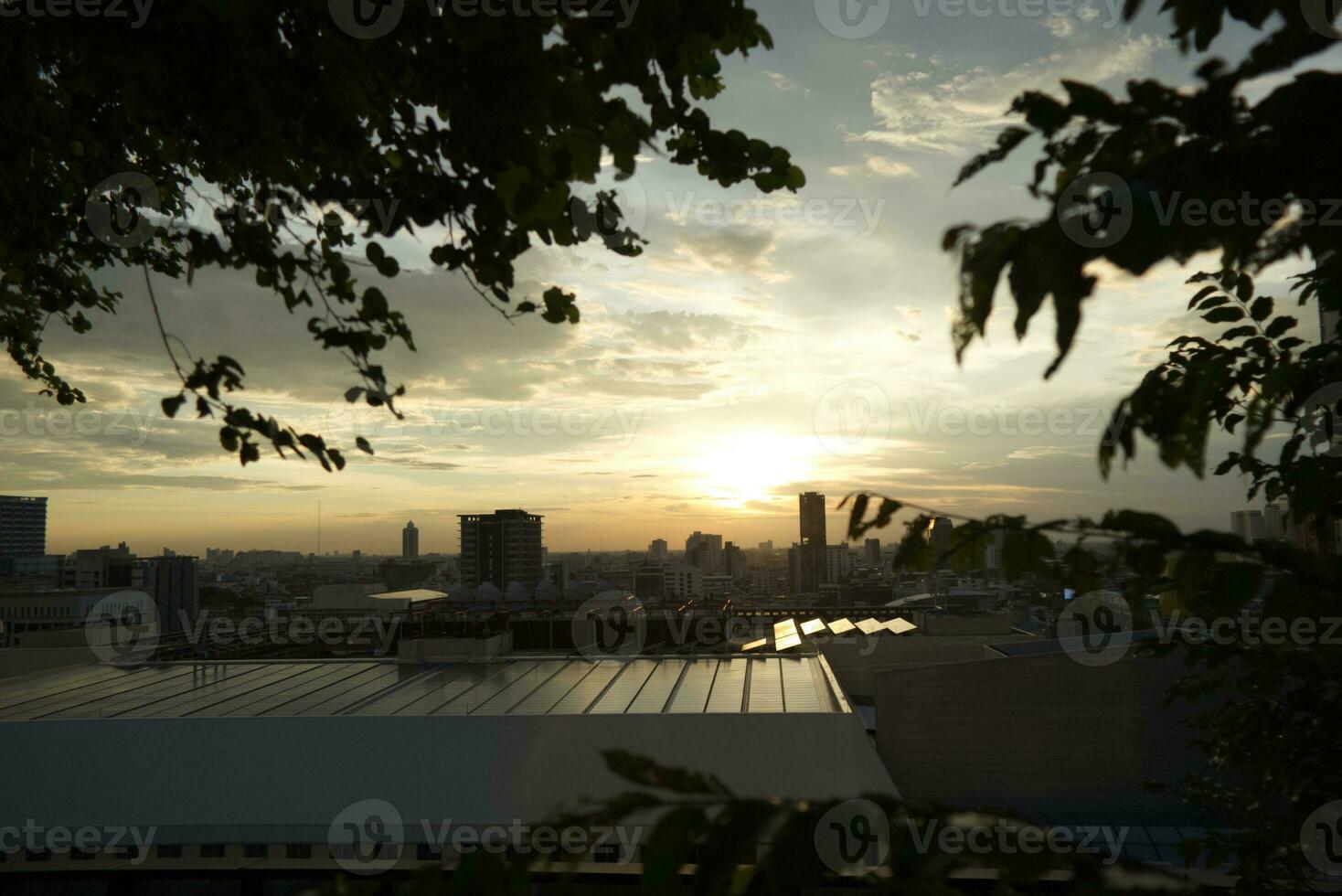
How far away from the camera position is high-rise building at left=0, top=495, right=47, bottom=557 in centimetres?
8456

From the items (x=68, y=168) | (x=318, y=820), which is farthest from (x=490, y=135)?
(x=318, y=820)

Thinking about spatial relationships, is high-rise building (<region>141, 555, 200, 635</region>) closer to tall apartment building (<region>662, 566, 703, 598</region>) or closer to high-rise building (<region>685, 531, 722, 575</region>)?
tall apartment building (<region>662, 566, 703, 598</region>)

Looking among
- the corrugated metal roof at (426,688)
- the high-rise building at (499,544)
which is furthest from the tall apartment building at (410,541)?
the corrugated metal roof at (426,688)

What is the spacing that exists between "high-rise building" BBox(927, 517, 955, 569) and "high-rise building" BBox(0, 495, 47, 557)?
110 m

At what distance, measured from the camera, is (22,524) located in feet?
286

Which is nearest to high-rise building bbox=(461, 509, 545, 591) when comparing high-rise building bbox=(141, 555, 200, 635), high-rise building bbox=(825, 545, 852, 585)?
high-rise building bbox=(141, 555, 200, 635)

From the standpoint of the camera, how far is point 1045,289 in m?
0.99

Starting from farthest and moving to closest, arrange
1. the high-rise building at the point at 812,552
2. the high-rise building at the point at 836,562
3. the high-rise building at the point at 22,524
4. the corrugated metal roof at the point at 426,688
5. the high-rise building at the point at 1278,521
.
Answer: the high-rise building at the point at 836,562, the high-rise building at the point at 22,524, the high-rise building at the point at 812,552, the corrugated metal roof at the point at 426,688, the high-rise building at the point at 1278,521

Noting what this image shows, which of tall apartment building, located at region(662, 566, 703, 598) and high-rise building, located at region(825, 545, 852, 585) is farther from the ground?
high-rise building, located at region(825, 545, 852, 585)

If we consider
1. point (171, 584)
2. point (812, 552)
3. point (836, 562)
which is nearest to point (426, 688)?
point (171, 584)

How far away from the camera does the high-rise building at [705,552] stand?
124625 mm

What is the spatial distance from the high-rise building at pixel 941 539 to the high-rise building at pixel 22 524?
110 m

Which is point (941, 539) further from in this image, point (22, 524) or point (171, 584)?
point (22, 524)

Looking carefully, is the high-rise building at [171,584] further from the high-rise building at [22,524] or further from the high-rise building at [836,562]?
the high-rise building at [836,562]
